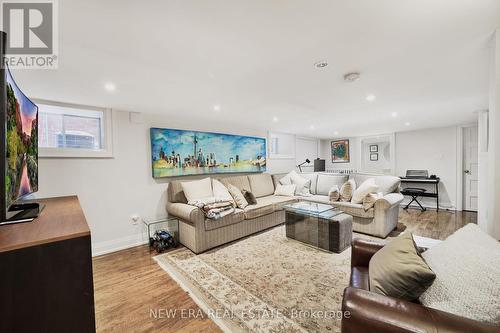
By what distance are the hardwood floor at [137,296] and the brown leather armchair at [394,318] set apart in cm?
108

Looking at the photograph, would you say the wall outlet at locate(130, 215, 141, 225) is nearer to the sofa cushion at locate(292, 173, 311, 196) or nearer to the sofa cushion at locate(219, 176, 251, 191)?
the sofa cushion at locate(219, 176, 251, 191)

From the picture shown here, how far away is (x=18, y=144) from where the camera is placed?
113 centimetres

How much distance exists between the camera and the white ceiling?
1175 millimetres

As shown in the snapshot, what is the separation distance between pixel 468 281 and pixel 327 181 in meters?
3.88

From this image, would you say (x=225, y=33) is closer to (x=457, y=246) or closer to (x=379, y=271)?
(x=379, y=271)

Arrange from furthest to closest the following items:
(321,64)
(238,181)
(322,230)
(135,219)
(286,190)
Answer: (286,190) < (238,181) < (135,219) < (322,230) < (321,64)

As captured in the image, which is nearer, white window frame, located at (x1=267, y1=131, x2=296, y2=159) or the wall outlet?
the wall outlet

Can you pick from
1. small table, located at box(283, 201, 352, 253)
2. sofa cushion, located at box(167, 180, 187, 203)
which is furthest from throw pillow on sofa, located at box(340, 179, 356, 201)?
sofa cushion, located at box(167, 180, 187, 203)

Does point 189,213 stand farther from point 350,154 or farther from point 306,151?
point 350,154

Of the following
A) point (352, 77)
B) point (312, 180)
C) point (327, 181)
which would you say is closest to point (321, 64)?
Answer: point (352, 77)

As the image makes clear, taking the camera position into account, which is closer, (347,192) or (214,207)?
(214,207)

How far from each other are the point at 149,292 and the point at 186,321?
1.99 ft

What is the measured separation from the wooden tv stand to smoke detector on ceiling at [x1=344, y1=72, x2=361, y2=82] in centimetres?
234

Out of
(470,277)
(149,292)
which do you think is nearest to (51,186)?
(149,292)
